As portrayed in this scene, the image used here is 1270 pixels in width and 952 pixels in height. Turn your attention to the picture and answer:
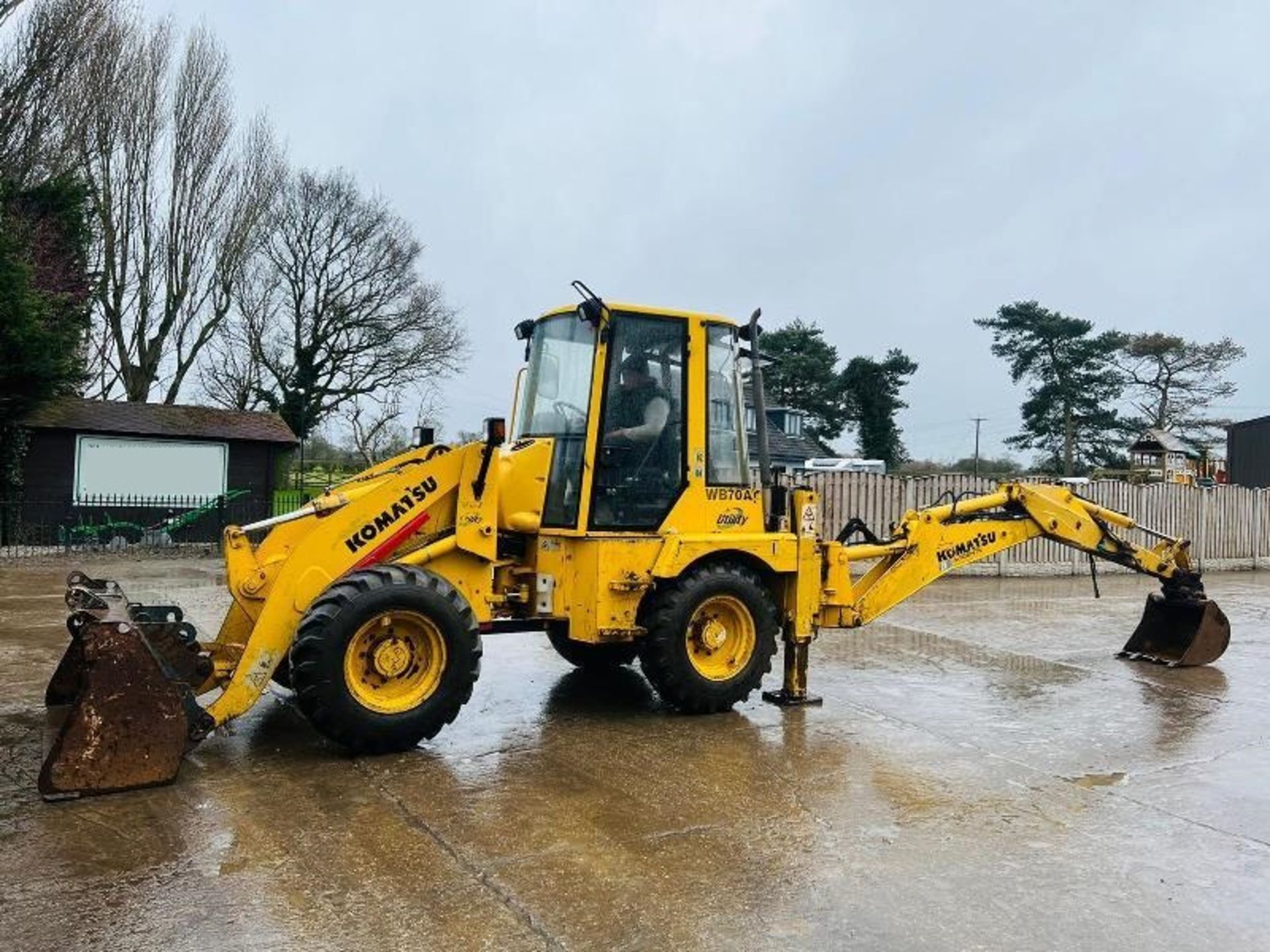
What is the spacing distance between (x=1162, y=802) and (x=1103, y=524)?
423cm

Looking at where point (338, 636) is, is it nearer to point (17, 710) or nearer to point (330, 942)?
point (330, 942)

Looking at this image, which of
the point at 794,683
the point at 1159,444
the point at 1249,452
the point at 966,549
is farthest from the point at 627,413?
the point at 1249,452

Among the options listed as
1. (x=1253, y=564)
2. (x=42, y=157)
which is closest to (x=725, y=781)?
(x=1253, y=564)

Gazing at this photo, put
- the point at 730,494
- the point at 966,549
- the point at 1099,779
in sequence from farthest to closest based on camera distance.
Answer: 1. the point at 966,549
2. the point at 730,494
3. the point at 1099,779

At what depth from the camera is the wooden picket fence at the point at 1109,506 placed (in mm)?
16500

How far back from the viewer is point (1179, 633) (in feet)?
29.9

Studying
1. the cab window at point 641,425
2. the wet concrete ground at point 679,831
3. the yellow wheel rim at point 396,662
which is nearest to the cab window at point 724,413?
the cab window at point 641,425

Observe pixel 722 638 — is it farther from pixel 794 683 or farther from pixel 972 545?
pixel 972 545

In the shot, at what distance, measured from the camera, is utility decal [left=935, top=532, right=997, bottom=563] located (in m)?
8.08

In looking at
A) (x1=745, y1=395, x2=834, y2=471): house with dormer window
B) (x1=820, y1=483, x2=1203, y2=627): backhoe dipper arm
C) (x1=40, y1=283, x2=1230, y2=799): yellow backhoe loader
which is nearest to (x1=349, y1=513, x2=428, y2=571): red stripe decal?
(x1=40, y1=283, x2=1230, y2=799): yellow backhoe loader

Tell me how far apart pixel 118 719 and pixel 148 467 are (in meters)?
19.3

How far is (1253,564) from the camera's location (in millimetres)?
20016

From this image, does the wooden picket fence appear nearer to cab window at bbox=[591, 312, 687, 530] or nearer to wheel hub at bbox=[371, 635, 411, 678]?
cab window at bbox=[591, 312, 687, 530]

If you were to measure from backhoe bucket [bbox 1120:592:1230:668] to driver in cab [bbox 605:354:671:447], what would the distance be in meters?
5.49
